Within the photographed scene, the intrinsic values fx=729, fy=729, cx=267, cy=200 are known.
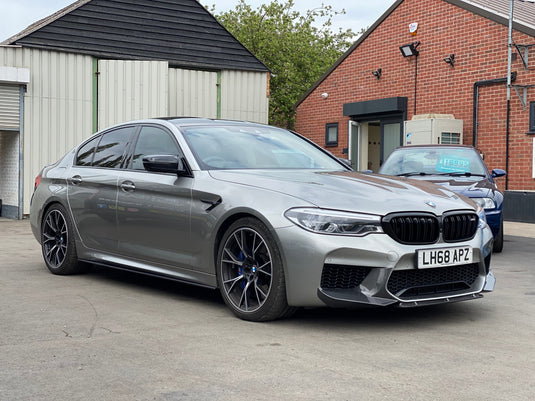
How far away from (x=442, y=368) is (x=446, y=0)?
15871 millimetres

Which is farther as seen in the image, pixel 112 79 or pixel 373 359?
pixel 112 79

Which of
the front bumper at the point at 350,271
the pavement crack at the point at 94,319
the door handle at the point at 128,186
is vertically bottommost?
the pavement crack at the point at 94,319

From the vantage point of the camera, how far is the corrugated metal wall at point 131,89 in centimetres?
1562

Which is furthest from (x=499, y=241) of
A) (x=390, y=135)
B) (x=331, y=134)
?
(x=331, y=134)

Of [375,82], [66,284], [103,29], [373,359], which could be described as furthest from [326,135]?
[373,359]

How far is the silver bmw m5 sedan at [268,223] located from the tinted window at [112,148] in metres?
0.02

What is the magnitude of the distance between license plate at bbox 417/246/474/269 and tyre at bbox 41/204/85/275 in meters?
3.60

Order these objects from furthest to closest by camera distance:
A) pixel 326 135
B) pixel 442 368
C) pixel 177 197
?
pixel 326 135 → pixel 177 197 → pixel 442 368

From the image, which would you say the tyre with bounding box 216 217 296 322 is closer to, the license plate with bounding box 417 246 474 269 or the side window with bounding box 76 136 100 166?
the license plate with bounding box 417 246 474 269

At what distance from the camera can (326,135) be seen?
73.6ft

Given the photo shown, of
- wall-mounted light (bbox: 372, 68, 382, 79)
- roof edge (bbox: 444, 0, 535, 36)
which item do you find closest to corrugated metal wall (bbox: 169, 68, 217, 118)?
wall-mounted light (bbox: 372, 68, 382, 79)

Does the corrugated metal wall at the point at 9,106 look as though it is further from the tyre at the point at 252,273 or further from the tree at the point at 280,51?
the tree at the point at 280,51

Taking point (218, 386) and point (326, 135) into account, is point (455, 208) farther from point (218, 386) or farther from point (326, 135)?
point (326, 135)

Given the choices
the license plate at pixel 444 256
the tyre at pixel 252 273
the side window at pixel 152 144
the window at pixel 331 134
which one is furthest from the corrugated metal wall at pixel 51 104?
the license plate at pixel 444 256
